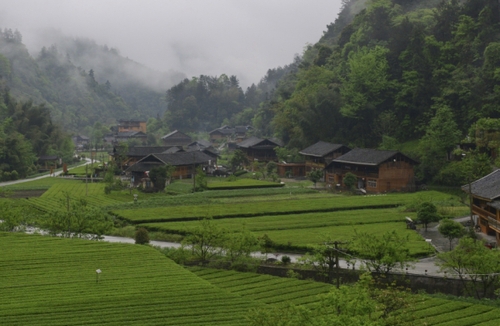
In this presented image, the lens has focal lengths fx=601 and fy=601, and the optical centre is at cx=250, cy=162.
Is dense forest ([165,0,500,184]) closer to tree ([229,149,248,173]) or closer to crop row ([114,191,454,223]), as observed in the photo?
tree ([229,149,248,173])

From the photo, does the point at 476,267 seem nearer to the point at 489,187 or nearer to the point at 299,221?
the point at 489,187

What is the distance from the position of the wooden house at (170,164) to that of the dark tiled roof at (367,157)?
51.9ft

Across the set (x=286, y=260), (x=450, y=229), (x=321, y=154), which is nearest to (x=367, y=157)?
(x=321, y=154)

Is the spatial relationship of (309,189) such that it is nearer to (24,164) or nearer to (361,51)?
(361,51)

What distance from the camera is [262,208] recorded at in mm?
45500

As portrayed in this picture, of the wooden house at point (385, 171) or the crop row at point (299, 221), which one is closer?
the crop row at point (299, 221)

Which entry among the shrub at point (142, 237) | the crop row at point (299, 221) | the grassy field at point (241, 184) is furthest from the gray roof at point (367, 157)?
the shrub at point (142, 237)

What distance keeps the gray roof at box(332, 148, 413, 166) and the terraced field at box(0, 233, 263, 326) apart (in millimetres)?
29451

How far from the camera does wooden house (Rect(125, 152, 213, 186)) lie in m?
63.9

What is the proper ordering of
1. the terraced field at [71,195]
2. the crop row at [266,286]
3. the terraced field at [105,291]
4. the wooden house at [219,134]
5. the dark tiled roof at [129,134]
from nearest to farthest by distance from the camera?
the terraced field at [105,291] → the crop row at [266,286] → the terraced field at [71,195] → the dark tiled roof at [129,134] → the wooden house at [219,134]

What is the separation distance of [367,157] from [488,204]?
23.0 m

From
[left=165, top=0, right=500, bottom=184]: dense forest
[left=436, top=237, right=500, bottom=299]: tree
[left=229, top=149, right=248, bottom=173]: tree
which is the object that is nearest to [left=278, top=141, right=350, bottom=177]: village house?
[left=165, top=0, right=500, bottom=184]: dense forest

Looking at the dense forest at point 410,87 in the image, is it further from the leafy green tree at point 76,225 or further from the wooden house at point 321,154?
the leafy green tree at point 76,225

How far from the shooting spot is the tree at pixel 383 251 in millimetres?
26078
